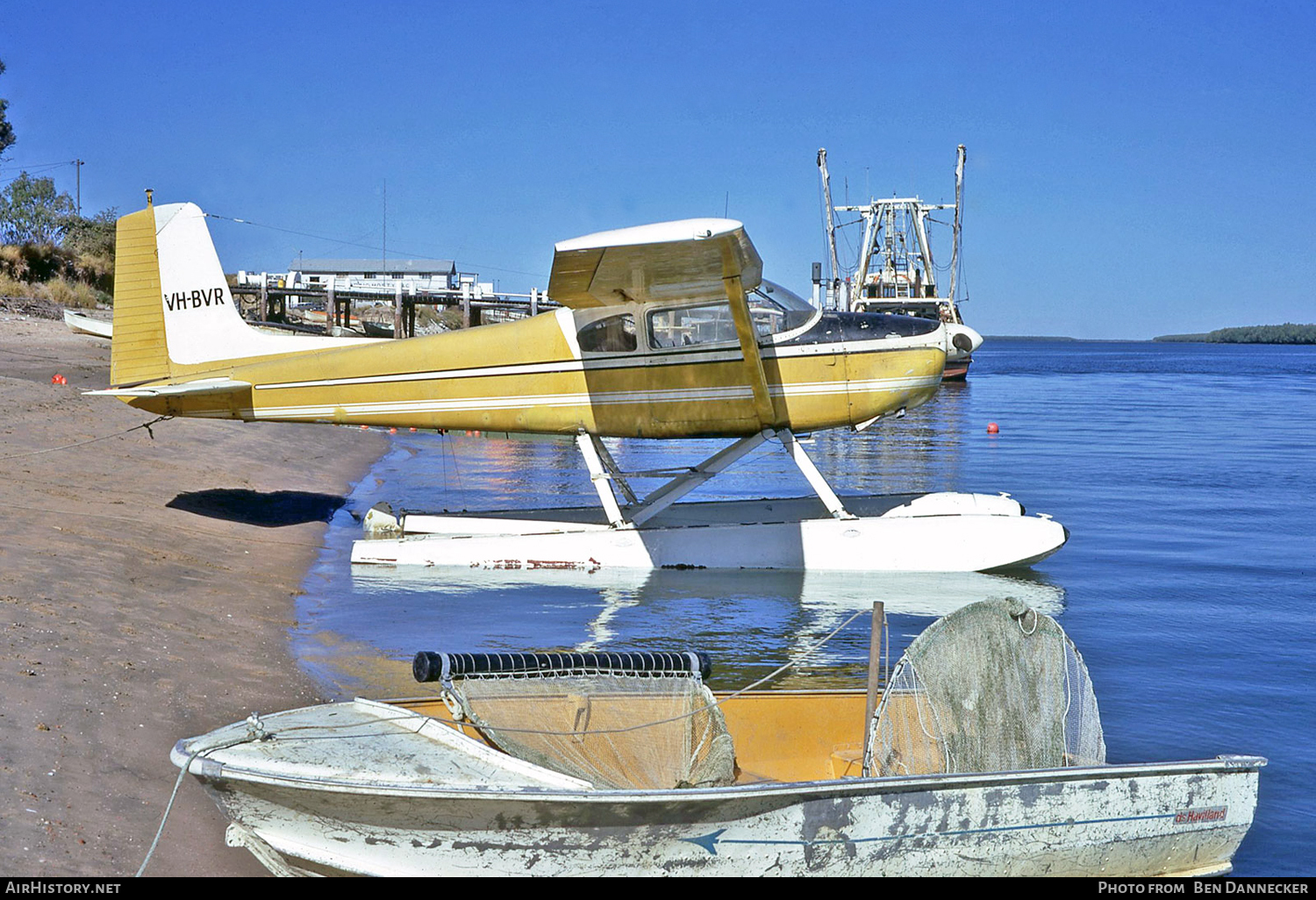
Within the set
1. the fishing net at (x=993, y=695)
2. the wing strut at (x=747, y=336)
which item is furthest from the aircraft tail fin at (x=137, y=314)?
the fishing net at (x=993, y=695)

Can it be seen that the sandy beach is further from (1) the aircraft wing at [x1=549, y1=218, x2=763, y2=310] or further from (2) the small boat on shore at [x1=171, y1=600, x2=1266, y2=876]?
(1) the aircraft wing at [x1=549, y1=218, x2=763, y2=310]

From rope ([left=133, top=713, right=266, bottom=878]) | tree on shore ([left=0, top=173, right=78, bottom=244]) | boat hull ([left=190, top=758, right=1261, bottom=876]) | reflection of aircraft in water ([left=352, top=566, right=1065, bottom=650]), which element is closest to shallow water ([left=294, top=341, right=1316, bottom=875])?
reflection of aircraft in water ([left=352, top=566, right=1065, bottom=650])

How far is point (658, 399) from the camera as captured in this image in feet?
40.3

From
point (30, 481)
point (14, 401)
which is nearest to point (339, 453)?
point (14, 401)

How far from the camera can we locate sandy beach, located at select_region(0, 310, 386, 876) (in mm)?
5020

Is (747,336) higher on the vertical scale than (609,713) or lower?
higher

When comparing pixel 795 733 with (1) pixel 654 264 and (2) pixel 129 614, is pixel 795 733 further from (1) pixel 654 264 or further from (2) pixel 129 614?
(1) pixel 654 264

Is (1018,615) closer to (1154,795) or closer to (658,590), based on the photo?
(1154,795)

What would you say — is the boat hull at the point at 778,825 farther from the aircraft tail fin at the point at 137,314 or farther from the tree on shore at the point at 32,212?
the tree on shore at the point at 32,212

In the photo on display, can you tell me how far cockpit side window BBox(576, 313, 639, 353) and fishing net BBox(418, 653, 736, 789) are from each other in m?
6.46

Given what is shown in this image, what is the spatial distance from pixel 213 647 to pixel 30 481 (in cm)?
520

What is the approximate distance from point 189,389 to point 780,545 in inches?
257

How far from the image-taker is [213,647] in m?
8.08

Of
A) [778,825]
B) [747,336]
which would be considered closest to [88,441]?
[747,336]
